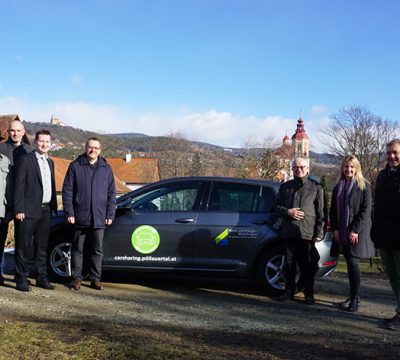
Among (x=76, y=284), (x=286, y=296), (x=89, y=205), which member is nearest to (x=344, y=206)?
(x=286, y=296)

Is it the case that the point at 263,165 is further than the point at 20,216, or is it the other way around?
the point at 263,165

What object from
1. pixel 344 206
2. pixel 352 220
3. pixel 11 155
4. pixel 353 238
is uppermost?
pixel 11 155

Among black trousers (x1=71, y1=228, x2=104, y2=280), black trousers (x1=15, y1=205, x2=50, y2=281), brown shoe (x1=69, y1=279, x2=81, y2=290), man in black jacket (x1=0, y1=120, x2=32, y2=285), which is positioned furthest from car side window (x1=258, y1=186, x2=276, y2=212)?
man in black jacket (x1=0, y1=120, x2=32, y2=285)

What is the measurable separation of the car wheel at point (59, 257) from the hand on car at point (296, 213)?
3.10m

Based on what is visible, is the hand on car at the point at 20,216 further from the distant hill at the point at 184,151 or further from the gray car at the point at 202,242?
the distant hill at the point at 184,151

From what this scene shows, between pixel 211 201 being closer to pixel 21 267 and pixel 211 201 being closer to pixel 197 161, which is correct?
pixel 21 267

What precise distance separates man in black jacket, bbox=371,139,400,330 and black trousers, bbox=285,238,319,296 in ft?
3.18

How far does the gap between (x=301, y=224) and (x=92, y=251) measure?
276cm

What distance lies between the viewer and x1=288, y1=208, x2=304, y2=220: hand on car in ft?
20.0

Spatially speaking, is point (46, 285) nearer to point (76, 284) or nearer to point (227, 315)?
point (76, 284)

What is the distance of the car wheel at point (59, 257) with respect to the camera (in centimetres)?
675

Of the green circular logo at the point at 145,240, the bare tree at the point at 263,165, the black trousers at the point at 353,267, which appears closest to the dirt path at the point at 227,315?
the black trousers at the point at 353,267

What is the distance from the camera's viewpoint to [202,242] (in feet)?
21.6

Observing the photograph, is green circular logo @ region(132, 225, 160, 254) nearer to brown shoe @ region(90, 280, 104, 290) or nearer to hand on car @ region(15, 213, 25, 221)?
brown shoe @ region(90, 280, 104, 290)
